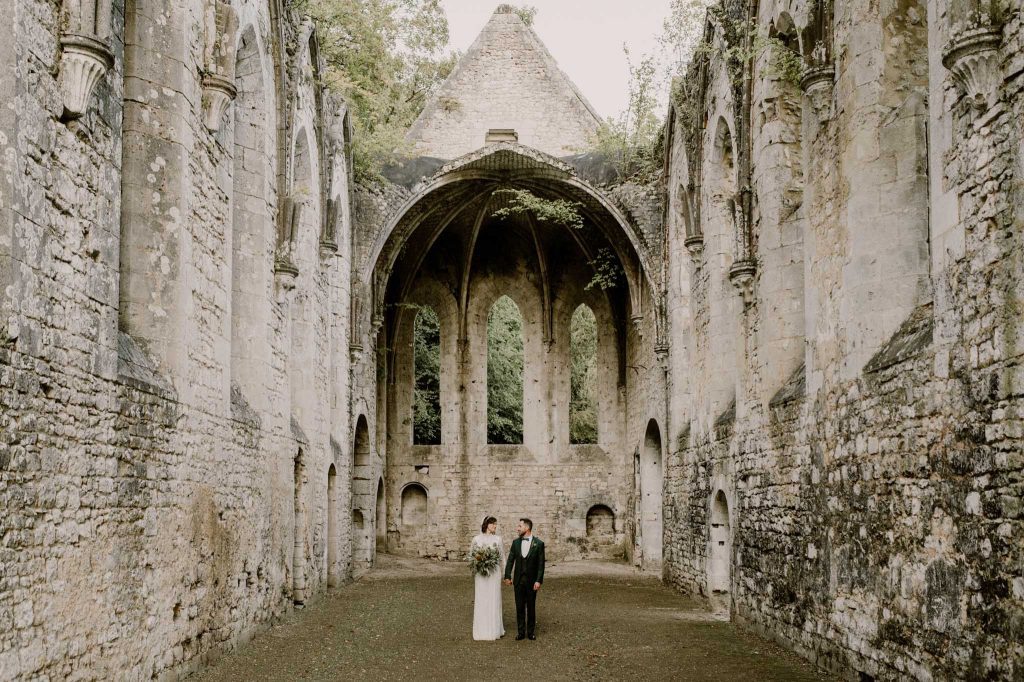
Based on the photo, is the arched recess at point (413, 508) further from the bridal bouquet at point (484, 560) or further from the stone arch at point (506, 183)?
the bridal bouquet at point (484, 560)

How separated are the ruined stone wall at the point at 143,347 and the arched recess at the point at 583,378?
15142mm

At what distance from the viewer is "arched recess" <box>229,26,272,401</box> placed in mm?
11047

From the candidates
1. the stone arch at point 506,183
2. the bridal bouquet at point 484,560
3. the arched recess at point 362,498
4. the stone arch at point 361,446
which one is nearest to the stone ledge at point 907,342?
the bridal bouquet at point 484,560

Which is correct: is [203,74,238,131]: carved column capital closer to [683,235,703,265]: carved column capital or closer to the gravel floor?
the gravel floor

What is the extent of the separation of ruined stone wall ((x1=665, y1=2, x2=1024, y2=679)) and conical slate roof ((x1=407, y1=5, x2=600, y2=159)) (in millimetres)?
9613

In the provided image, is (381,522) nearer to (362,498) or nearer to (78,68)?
(362,498)

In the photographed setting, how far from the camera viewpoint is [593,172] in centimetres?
1942

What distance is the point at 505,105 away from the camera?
844 inches

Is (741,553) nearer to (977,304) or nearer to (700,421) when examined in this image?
(700,421)

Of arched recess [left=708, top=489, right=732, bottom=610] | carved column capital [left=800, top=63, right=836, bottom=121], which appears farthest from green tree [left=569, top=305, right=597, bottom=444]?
carved column capital [left=800, top=63, right=836, bottom=121]

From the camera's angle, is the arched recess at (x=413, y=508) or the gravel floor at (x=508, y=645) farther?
the arched recess at (x=413, y=508)

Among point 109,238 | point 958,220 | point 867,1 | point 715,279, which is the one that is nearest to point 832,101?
point 867,1

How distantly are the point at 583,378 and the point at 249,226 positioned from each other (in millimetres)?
18331

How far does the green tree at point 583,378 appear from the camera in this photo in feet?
91.9
